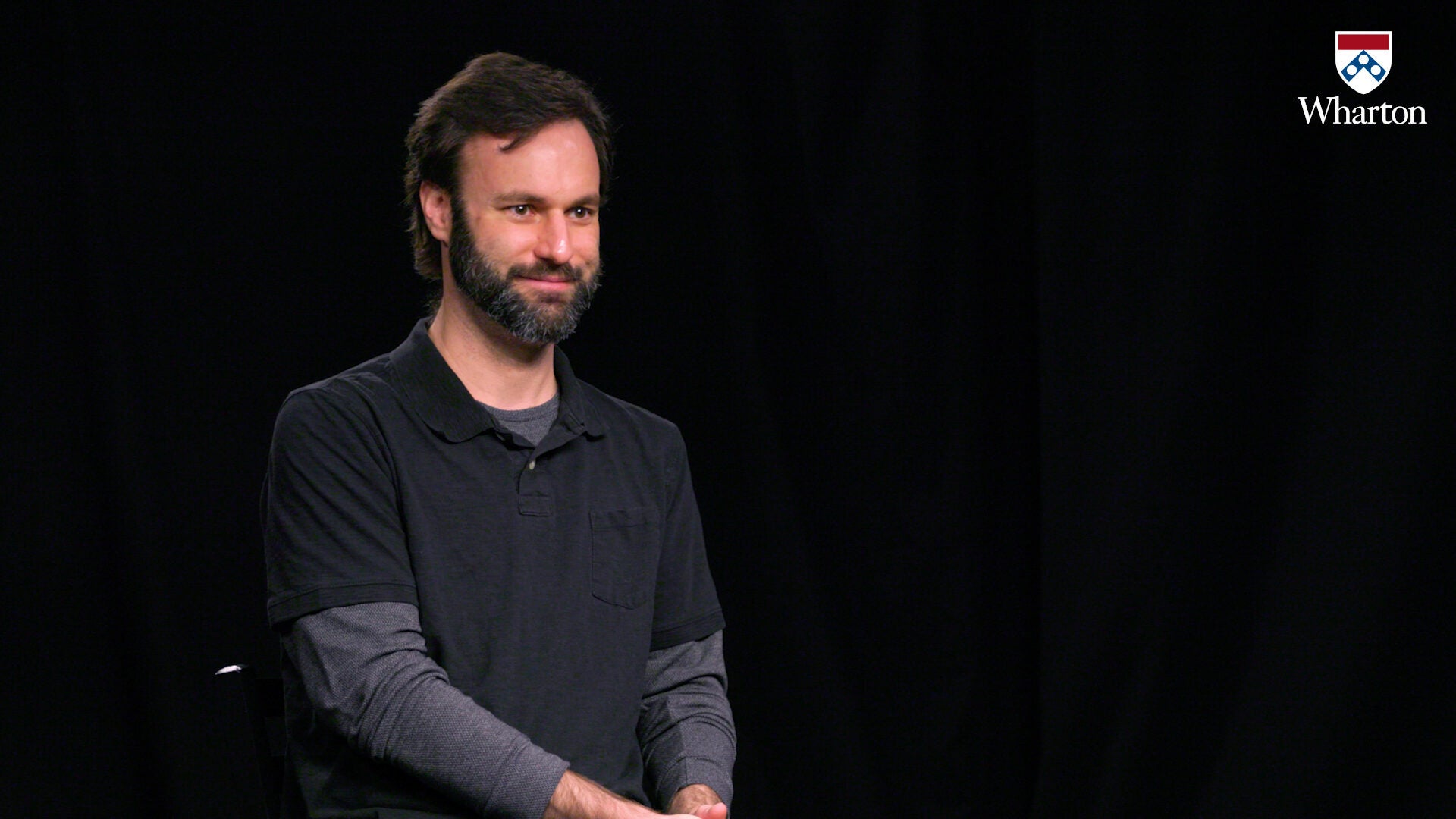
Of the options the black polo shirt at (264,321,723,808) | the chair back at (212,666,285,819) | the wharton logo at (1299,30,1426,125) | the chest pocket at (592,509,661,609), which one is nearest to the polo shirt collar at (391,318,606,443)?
the black polo shirt at (264,321,723,808)

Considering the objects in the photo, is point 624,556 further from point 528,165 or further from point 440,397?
point 528,165

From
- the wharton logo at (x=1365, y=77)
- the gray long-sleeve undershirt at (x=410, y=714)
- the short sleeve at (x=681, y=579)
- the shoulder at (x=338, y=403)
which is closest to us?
the gray long-sleeve undershirt at (x=410, y=714)

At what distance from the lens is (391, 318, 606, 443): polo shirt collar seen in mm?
1831

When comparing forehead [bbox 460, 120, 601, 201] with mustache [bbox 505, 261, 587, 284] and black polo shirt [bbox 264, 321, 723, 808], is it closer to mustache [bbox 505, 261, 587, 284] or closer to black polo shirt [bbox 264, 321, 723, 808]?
mustache [bbox 505, 261, 587, 284]

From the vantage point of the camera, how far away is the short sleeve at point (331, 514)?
5.55 ft

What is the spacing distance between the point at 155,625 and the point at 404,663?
1269 millimetres

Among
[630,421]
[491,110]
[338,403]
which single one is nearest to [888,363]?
[630,421]

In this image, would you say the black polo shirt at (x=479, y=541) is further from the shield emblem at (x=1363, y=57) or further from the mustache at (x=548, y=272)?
the shield emblem at (x=1363, y=57)

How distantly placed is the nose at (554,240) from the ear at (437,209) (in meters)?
0.13

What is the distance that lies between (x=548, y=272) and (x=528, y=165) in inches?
5.4

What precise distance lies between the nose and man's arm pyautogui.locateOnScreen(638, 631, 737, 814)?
0.55 meters

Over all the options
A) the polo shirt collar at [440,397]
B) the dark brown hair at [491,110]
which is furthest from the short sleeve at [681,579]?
the dark brown hair at [491,110]

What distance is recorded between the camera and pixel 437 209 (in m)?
1.96

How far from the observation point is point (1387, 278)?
104 inches
